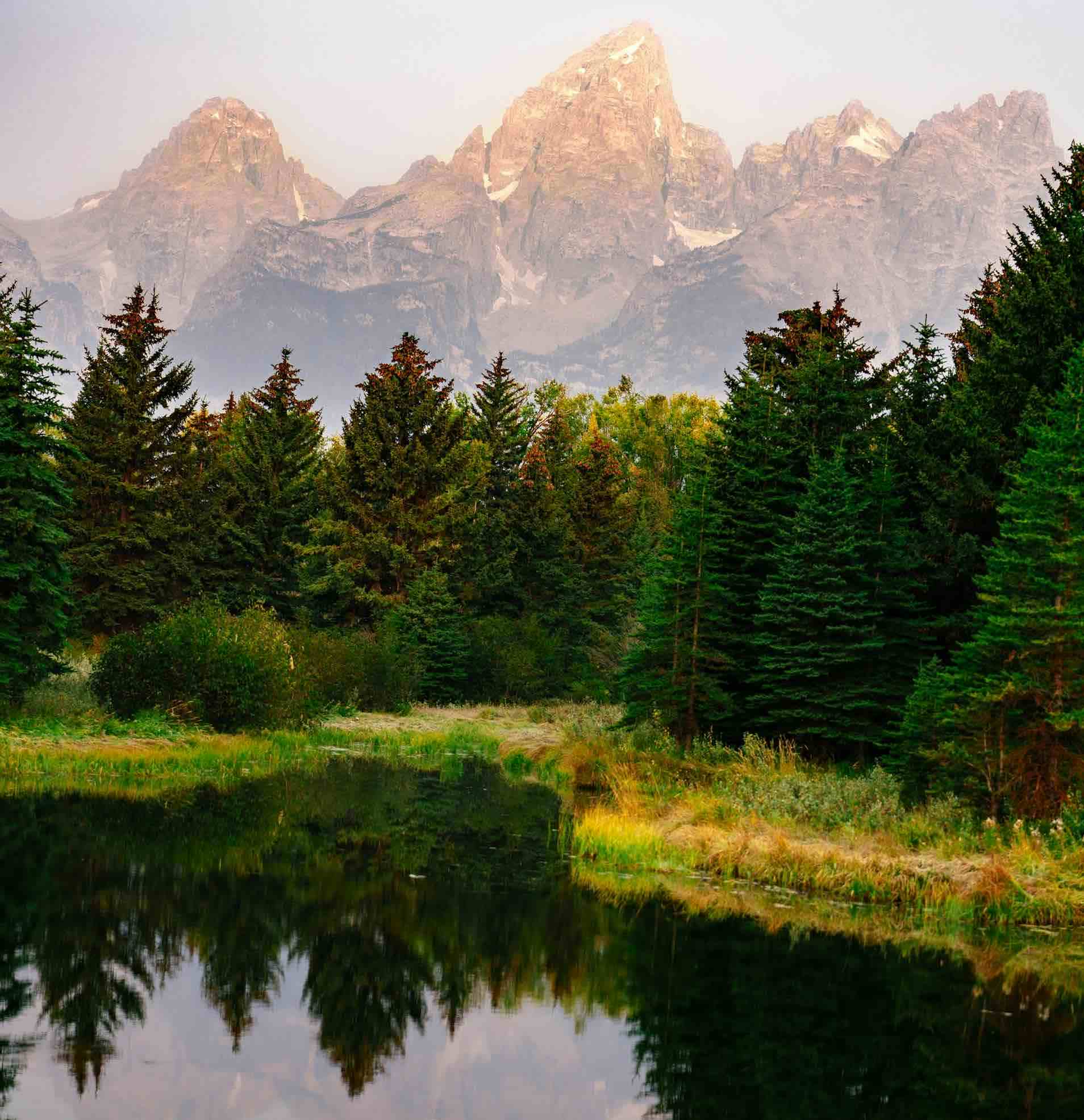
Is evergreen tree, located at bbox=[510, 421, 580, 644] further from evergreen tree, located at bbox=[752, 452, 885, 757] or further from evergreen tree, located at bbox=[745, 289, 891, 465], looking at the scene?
evergreen tree, located at bbox=[752, 452, 885, 757]

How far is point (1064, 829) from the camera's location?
18.2 m

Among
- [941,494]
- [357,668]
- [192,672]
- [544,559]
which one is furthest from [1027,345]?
[544,559]

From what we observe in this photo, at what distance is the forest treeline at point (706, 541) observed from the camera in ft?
67.1

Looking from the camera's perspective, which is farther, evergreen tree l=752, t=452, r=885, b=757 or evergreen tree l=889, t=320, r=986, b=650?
evergreen tree l=752, t=452, r=885, b=757

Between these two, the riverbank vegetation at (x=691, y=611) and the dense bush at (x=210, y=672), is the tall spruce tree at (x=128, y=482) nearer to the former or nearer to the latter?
the riverbank vegetation at (x=691, y=611)

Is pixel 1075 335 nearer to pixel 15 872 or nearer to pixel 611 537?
pixel 15 872

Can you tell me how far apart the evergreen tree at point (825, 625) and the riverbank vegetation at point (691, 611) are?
117 mm

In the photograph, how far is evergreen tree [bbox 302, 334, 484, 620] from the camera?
57031mm

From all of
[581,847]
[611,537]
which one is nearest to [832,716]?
[581,847]

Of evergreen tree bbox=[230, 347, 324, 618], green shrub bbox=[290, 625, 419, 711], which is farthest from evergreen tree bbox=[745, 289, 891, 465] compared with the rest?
evergreen tree bbox=[230, 347, 324, 618]

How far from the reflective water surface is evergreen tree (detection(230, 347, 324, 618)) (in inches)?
1641

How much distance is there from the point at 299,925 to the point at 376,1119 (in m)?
5.41

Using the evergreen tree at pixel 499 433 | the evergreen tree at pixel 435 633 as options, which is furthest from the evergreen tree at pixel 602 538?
the evergreen tree at pixel 435 633

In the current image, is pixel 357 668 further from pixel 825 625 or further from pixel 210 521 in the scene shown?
pixel 825 625
